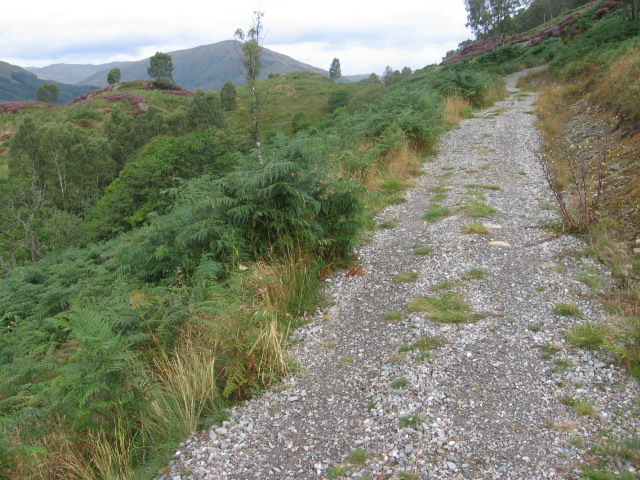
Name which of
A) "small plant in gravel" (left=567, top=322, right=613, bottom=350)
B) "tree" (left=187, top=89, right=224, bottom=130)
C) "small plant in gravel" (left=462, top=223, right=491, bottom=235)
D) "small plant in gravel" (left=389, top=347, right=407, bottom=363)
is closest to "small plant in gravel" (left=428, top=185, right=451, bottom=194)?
"small plant in gravel" (left=462, top=223, right=491, bottom=235)

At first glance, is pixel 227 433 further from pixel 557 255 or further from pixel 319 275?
pixel 557 255

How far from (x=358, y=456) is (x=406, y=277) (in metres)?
3.43

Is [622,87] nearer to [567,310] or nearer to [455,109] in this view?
[455,109]

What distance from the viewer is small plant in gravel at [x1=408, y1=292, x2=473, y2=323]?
500 cm

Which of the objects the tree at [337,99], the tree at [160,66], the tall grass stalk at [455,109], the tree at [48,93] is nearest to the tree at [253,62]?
the tall grass stalk at [455,109]

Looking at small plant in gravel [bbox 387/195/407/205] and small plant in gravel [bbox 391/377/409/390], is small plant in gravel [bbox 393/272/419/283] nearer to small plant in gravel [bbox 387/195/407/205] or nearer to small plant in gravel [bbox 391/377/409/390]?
small plant in gravel [bbox 391/377/409/390]

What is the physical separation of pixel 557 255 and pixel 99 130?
171 ft

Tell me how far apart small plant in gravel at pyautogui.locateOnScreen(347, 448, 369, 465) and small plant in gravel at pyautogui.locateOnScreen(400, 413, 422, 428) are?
437 mm

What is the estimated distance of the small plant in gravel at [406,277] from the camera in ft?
20.5

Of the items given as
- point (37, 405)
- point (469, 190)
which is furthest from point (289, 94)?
point (37, 405)

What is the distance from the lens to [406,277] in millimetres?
6297

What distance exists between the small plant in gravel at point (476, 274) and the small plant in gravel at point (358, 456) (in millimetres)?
3434

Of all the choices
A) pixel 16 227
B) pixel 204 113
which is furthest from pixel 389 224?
pixel 204 113

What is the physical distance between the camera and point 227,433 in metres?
3.69
